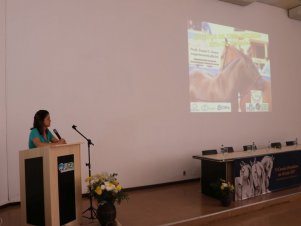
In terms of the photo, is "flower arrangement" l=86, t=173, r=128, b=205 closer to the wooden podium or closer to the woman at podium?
the wooden podium

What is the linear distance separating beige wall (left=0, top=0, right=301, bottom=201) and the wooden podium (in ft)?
4.44

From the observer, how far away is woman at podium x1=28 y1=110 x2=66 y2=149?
3.03 meters

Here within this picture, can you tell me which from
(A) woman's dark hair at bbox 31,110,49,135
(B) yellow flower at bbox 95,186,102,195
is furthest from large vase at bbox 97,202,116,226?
(A) woman's dark hair at bbox 31,110,49,135

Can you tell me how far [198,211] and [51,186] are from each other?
200 centimetres

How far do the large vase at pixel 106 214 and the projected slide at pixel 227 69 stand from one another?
314cm

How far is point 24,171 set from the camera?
296 cm

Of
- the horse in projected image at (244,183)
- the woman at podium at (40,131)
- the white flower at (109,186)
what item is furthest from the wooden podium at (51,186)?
the horse in projected image at (244,183)

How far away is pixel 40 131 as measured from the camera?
318cm

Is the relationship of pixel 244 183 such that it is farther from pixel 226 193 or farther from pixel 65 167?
pixel 65 167

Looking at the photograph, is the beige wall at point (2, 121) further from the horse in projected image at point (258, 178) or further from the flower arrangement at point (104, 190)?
the horse in projected image at point (258, 178)

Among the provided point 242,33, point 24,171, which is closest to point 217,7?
point 242,33

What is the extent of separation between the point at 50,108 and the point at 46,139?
120 cm

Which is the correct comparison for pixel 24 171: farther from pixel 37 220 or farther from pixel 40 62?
pixel 40 62

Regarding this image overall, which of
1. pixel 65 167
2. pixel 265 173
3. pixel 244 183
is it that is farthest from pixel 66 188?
pixel 265 173
